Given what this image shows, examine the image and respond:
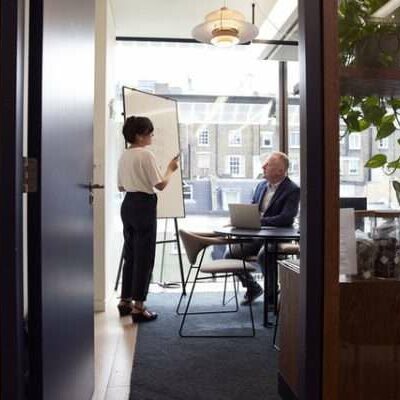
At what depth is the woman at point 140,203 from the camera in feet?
10.9

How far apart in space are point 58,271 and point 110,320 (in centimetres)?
204

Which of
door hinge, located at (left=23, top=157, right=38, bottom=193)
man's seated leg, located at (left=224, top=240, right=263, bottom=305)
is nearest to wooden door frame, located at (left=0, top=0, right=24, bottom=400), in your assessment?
door hinge, located at (left=23, top=157, right=38, bottom=193)

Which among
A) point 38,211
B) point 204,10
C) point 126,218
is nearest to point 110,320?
point 126,218

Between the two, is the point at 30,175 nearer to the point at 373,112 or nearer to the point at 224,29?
the point at 373,112

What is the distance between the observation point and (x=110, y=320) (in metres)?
3.42

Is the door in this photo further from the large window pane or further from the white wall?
the large window pane

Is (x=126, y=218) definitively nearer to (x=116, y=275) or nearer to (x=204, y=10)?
(x=116, y=275)

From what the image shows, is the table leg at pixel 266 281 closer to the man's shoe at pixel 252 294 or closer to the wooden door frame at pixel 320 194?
the man's shoe at pixel 252 294

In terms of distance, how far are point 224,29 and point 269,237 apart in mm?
1676

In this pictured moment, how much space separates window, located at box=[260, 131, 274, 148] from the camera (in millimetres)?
5242

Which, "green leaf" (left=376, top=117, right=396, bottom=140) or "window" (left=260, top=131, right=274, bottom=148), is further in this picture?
"window" (left=260, top=131, right=274, bottom=148)

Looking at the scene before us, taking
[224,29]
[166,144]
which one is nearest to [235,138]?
[166,144]

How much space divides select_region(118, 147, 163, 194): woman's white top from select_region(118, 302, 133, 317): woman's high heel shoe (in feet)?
3.19

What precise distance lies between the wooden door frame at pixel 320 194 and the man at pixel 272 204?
6.67 feet
